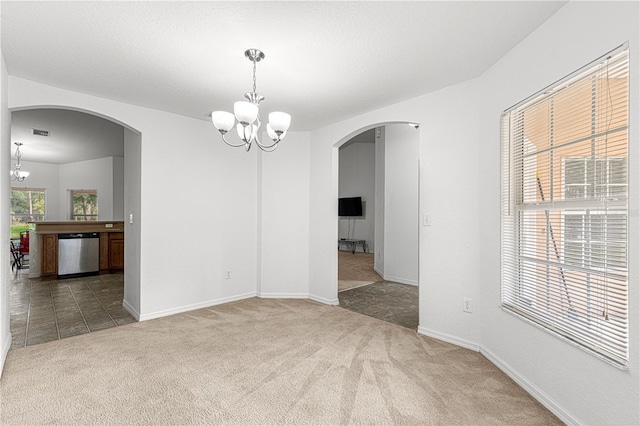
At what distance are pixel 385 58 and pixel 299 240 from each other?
2844 millimetres

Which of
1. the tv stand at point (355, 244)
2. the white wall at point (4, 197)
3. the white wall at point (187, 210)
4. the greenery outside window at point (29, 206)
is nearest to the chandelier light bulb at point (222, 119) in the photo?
the white wall at point (4, 197)

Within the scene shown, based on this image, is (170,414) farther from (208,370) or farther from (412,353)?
(412,353)

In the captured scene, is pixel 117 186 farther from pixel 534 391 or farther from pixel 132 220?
pixel 534 391

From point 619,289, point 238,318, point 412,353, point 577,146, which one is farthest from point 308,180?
point 619,289

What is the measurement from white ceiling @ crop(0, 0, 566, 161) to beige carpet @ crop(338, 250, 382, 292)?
3.49 metres

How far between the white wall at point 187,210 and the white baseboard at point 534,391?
326 centimetres

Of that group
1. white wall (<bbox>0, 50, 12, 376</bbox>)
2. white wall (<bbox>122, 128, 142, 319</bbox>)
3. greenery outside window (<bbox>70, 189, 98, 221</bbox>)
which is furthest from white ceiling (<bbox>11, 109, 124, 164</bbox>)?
white wall (<bbox>0, 50, 12, 376</bbox>)

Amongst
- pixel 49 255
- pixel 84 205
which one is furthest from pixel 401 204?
pixel 84 205

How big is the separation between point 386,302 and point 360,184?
6.27m

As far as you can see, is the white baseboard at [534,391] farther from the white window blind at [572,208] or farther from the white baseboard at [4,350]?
the white baseboard at [4,350]

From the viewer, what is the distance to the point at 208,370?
246cm

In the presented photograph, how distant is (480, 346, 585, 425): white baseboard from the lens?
184 centimetres

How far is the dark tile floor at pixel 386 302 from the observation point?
3805 mm

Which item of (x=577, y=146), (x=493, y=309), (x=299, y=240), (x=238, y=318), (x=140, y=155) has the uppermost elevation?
(x=140, y=155)
